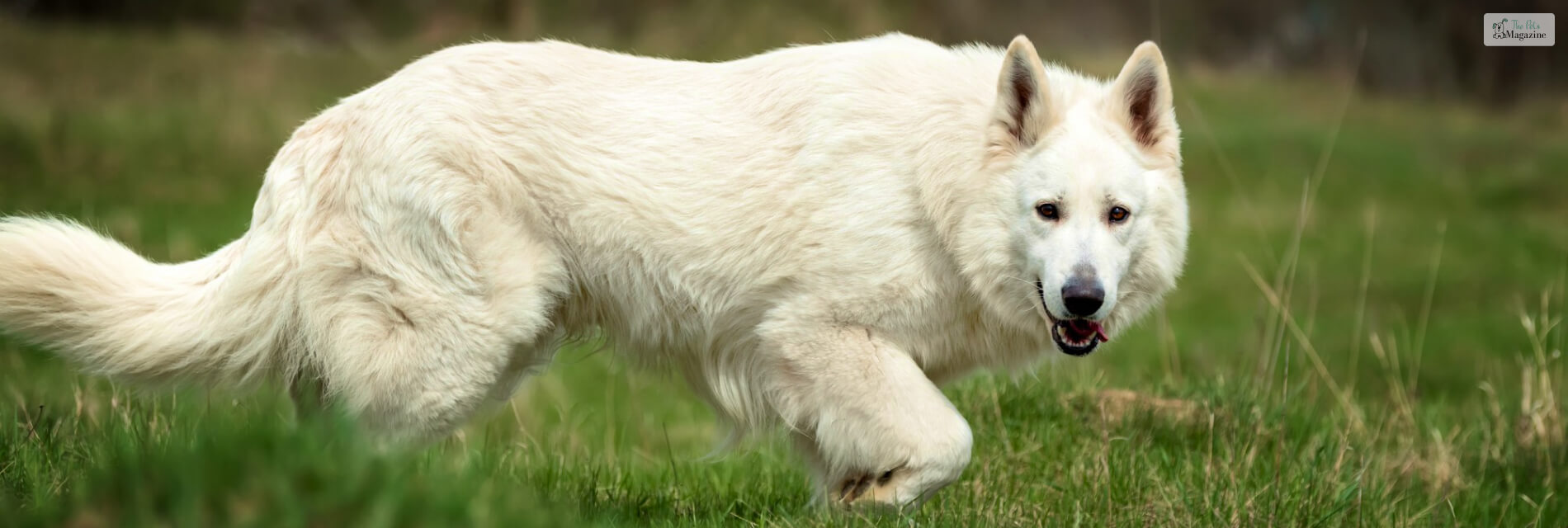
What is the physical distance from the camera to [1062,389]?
18.6 ft

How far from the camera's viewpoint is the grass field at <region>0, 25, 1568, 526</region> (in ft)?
9.50

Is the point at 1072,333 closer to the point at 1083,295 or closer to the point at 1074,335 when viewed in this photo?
the point at 1074,335

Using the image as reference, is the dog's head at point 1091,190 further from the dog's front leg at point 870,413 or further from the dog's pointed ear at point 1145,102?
the dog's front leg at point 870,413

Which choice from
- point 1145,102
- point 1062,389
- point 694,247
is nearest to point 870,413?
point 694,247

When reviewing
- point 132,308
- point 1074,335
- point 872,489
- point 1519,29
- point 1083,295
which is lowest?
point 872,489

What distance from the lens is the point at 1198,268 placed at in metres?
13.2

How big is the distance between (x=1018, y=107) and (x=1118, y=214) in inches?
17.9

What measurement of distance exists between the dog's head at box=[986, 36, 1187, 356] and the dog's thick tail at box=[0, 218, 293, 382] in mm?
2273

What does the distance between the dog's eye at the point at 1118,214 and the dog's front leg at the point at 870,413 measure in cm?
75

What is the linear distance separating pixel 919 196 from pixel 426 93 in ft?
5.19

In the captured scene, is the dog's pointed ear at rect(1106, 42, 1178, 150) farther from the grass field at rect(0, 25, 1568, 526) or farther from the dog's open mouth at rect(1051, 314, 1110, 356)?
the grass field at rect(0, 25, 1568, 526)

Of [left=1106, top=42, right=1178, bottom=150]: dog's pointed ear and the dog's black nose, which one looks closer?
the dog's black nose

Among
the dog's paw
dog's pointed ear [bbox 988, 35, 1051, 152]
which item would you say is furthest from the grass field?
dog's pointed ear [bbox 988, 35, 1051, 152]

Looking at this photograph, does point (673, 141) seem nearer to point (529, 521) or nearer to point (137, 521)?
point (529, 521)
